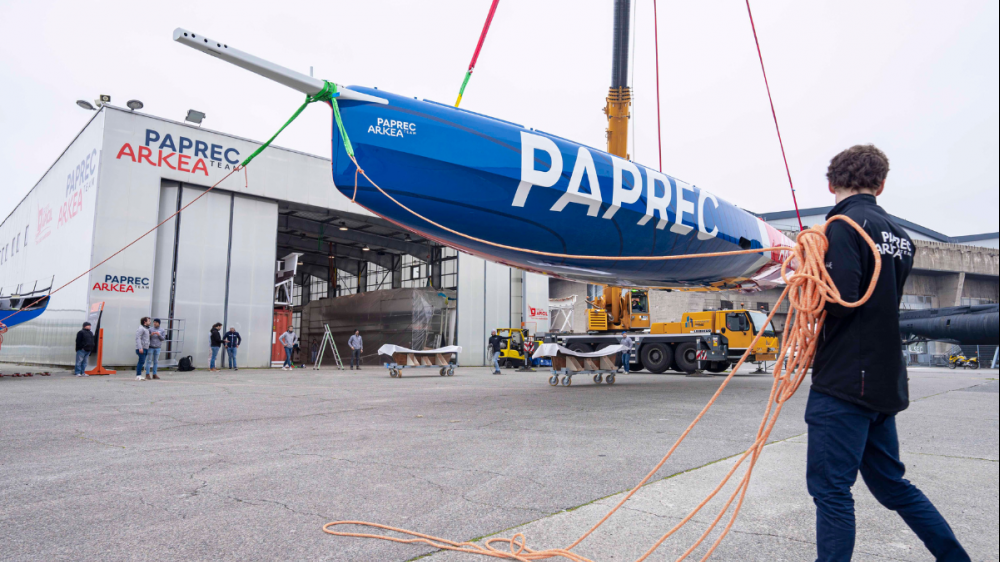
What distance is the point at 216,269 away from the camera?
17844mm

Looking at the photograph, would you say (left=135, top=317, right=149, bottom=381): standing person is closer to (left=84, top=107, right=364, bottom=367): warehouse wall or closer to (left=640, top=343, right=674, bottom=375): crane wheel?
(left=84, top=107, right=364, bottom=367): warehouse wall

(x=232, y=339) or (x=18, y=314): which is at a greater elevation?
(x=18, y=314)

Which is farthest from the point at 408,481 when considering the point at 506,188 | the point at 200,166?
the point at 200,166

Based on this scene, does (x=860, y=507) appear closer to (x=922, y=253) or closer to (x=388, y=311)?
(x=388, y=311)

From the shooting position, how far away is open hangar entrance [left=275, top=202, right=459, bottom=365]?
24.2 meters

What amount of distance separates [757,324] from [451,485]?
53.2 ft

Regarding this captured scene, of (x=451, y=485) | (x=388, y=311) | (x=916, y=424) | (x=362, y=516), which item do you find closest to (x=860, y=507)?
(x=451, y=485)

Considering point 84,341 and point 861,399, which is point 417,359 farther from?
point 861,399

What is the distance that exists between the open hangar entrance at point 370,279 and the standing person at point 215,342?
3.04 m

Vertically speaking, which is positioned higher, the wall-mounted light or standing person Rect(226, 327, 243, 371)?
the wall-mounted light

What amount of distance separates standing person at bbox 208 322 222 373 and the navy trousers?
17.7 meters

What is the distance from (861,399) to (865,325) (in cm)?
27

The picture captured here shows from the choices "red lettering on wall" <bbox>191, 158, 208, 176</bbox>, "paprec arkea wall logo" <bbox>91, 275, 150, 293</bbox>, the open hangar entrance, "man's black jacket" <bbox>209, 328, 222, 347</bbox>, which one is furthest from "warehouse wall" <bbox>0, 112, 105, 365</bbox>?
the open hangar entrance

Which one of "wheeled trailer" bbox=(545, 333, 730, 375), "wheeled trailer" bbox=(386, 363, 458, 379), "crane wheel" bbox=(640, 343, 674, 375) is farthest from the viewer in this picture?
"crane wheel" bbox=(640, 343, 674, 375)
